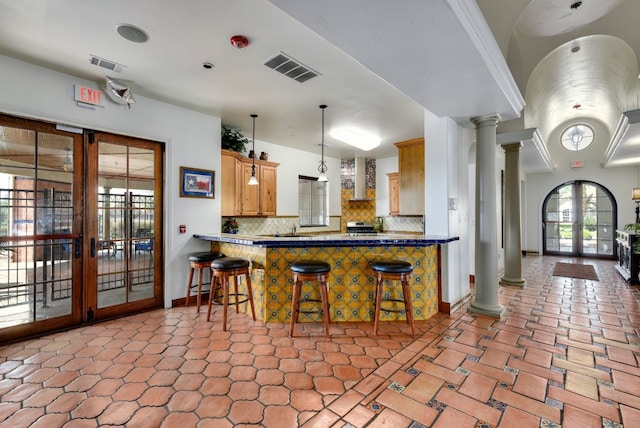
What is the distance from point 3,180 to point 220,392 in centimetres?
300

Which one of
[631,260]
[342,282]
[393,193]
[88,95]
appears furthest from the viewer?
[393,193]

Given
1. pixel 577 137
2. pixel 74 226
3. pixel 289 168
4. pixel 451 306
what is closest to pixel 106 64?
pixel 74 226

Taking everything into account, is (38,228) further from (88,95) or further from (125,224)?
(88,95)

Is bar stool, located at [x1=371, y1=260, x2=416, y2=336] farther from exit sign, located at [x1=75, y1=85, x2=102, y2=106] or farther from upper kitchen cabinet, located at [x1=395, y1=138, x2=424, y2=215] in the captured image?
exit sign, located at [x1=75, y1=85, x2=102, y2=106]

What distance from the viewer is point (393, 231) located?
721 cm

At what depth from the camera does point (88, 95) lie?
3.18 metres

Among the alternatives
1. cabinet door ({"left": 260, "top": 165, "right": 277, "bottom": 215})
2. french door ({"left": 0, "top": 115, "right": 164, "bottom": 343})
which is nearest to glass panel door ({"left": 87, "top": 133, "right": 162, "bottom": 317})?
french door ({"left": 0, "top": 115, "right": 164, "bottom": 343})

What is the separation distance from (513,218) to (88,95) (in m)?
6.48

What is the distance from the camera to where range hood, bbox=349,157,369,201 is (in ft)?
23.7

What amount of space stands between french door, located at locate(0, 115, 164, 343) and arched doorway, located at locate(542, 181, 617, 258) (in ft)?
34.3

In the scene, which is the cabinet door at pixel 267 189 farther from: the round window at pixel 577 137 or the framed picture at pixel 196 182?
the round window at pixel 577 137

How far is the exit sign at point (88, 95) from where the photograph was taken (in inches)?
123

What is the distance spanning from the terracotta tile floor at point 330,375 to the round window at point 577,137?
684cm

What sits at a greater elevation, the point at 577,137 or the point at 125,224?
the point at 577,137
